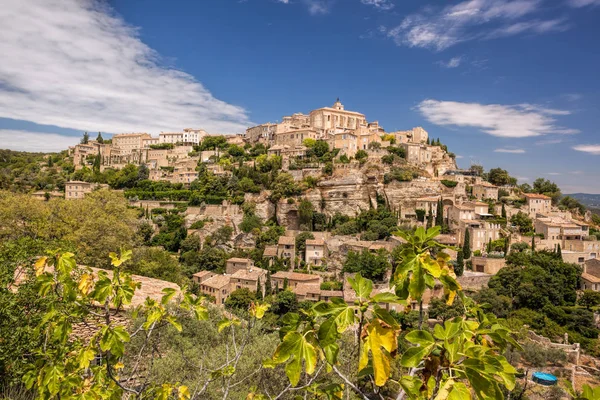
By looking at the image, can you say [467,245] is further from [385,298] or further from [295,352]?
[295,352]

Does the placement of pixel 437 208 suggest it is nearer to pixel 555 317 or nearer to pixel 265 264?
pixel 555 317

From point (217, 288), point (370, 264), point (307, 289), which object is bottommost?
point (217, 288)

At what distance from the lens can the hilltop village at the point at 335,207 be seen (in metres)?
28.9

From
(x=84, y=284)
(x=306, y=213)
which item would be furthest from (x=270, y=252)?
(x=84, y=284)

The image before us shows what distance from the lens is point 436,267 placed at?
177 cm

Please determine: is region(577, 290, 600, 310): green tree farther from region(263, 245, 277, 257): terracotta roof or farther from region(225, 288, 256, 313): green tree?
region(263, 245, 277, 257): terracotta roof

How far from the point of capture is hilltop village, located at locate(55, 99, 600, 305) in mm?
28906

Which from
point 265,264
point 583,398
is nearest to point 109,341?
point 583,398

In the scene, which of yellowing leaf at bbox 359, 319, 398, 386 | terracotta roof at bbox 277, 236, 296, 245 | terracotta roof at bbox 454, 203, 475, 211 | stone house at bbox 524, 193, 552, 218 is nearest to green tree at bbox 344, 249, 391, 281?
terracotta roof at bbox 277, 236, 296, 245

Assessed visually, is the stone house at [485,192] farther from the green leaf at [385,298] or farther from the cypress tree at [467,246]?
the green leaf at [385,298]

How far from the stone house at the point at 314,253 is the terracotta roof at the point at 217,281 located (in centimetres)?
902

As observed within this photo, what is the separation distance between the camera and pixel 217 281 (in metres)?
26.7

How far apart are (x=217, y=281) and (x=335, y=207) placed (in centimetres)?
1876

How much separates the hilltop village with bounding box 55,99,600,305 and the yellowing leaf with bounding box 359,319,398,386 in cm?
2343
